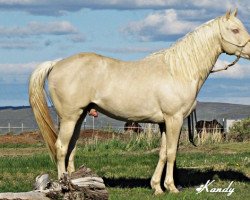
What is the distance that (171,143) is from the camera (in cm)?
1219

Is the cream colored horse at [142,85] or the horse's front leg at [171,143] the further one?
the cream colored horse at [142,85]

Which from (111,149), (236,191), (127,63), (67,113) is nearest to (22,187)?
(67,113)

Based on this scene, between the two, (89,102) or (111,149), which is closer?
(89,102)

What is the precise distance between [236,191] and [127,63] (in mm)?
2867

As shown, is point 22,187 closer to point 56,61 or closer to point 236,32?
point 56,61

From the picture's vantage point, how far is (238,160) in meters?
17.2

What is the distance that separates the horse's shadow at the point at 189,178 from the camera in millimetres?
13398

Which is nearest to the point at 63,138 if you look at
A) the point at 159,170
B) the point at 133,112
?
the point at 133,112

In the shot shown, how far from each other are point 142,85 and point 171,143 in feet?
3.50

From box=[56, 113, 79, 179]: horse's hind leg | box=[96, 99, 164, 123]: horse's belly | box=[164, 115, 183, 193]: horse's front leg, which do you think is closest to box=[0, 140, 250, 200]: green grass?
box=[164, 115, 183, 193]: horse's front leg

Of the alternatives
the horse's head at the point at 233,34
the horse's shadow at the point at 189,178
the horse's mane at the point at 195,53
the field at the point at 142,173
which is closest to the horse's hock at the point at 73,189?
the field at the point at 142,173

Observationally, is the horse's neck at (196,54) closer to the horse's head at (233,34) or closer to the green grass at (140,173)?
the horse's head at (233,34)

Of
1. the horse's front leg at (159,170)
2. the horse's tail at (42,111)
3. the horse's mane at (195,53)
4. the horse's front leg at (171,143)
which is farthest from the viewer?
the horse's tail at (42,111)

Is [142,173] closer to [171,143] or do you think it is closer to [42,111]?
[171,143]
